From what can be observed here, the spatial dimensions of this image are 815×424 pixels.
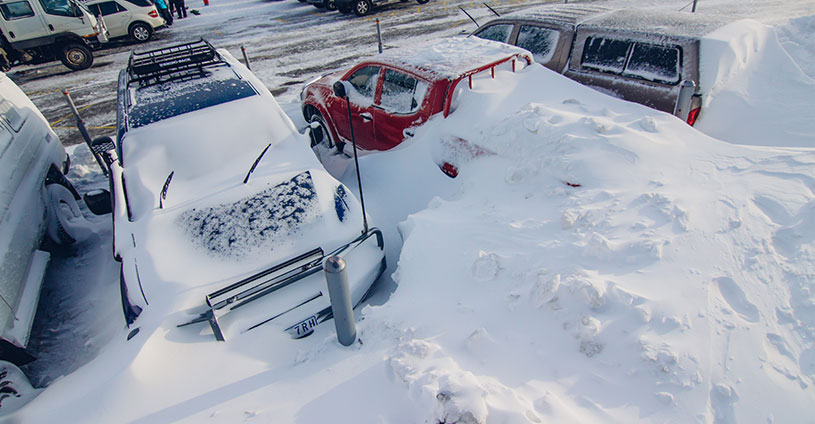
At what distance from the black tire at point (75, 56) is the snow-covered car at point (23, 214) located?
855 cm

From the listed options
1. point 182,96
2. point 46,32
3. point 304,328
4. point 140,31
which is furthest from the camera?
point 140,31

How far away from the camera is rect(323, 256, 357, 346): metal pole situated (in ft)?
8.43

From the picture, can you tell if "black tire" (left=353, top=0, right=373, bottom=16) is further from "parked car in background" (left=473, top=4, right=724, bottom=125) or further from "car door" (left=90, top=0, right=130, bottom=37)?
"parked car in background" (left=473, top=4, right=724, bottom=125)

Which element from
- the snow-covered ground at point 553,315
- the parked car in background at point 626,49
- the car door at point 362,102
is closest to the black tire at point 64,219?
the snow-covered ground at point 553,315

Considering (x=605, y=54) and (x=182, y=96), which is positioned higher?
(x=605, y=54)

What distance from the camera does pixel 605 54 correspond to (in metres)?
5.33

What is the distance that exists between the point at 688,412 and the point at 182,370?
287cm

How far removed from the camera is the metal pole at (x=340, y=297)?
2.57 meters

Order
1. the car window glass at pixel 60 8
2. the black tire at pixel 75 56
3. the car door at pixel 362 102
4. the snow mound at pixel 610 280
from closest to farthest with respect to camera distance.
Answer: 1. the snow mound at pixel 610 280
2. the car door at pixel 362 102
3. the car window glass at pixel 60 8
4. the black tire at pixel 75 56

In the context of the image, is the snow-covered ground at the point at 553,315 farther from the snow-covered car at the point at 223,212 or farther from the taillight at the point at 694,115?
the taillight at the point at 694,115

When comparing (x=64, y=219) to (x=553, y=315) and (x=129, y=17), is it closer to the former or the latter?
(x=553, y=315)

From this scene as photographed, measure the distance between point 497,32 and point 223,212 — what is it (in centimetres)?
500

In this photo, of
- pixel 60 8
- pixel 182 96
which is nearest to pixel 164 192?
pixel 182 96

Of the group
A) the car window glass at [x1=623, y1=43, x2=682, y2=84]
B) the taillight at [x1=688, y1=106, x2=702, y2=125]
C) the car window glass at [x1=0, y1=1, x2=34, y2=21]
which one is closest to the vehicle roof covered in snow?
the car window glass at [x1=623, y1=43, x2=682, y2=84]
